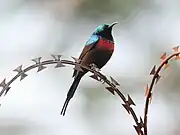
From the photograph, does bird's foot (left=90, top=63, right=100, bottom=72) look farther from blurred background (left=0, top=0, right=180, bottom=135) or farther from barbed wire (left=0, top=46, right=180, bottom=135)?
blurred background (left=0, top=0, right=180, bottom=135)

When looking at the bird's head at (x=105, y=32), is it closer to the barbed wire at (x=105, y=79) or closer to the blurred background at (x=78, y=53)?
the barbed wire at (x=105, y=79)

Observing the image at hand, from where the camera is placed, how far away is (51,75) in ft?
7.98

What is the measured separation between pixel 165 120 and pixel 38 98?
584 millimetres

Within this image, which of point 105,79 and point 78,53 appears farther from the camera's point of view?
point 78,53

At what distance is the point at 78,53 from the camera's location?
7.44 feet

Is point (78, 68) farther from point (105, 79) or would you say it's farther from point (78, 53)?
point (78, 53)

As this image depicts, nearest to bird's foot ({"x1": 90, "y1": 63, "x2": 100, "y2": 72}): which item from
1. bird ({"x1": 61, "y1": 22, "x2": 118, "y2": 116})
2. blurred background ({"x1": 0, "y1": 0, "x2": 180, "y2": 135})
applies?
bird ({"x1": 61, "y1": 22, "x2": 118, "y2": 116})

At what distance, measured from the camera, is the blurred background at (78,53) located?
7.61 feet

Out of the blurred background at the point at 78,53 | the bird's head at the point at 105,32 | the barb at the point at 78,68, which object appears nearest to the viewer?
the barb at the point at 78,68

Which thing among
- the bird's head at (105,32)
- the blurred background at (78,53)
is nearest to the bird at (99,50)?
the bird's head at (105,32)

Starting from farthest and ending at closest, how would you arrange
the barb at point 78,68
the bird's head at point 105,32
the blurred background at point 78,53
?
the blurred background at point 78,53 → the bird's head at point 105,32 → the barb at point 78,68

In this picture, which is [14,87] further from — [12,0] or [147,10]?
[147,10]

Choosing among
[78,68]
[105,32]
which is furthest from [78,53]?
[78,68]

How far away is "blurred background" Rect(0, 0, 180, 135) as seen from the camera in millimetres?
2320
